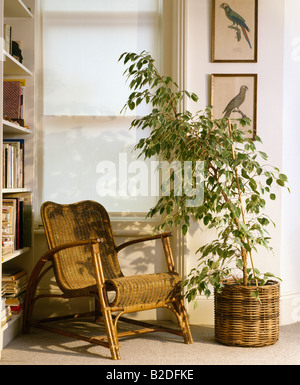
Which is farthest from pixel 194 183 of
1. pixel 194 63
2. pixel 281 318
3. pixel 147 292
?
pixel 281 318

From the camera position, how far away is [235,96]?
3.69 m

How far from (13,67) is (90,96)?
0.61m

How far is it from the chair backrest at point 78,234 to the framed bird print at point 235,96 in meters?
1.06

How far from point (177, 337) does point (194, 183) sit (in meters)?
0.95

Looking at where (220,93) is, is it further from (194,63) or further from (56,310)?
(56,310)

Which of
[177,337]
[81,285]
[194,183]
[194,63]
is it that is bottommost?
[177,337]

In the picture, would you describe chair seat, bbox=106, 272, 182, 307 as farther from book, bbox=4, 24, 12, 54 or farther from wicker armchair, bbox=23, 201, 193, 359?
book, bbox=4, 24, 12, 54

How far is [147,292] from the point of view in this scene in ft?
9.57

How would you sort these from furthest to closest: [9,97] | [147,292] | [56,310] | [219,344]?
[56,310] < [9,97] < [219,344] < [147,292]

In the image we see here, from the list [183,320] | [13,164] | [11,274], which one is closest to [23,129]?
[13,164]

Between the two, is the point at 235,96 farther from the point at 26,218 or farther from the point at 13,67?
the point at 26,218

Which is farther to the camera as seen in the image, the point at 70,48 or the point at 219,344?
the point at 70,48

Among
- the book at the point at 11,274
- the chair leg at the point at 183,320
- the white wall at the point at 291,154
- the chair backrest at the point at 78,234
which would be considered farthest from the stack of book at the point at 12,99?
the white wall at the point at 291,154

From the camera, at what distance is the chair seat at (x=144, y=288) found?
2.84m
